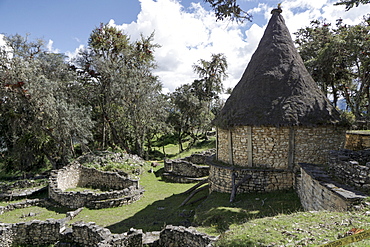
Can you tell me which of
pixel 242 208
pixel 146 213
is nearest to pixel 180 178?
pixel 146 213

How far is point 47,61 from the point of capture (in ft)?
81.8

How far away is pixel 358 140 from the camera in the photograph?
51.8 ft

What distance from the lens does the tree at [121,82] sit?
2761cm

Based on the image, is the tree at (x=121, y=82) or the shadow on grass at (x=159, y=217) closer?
the shadow on grass at (x=159, y=217)

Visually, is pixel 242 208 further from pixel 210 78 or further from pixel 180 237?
pixel 210 78

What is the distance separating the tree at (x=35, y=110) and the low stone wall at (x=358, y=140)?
21825 millimetres

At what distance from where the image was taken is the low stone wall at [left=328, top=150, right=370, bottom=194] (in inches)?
279

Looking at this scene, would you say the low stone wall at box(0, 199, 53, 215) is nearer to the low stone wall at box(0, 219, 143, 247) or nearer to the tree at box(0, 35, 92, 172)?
the low stone wall at box(0, 219, 143, 247)

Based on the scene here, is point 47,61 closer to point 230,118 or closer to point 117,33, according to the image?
point 117,33

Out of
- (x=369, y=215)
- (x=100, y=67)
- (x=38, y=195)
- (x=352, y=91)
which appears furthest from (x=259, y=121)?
(x=352, y=91)

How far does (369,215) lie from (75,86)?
28557mm

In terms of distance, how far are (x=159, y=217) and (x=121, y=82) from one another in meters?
18.1

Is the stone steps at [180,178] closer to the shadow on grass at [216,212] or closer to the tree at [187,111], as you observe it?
the shadow on grass at [216,212]

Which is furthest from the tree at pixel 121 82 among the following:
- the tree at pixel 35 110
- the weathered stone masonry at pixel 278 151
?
the weathered stone masonry at pixel 278 151
